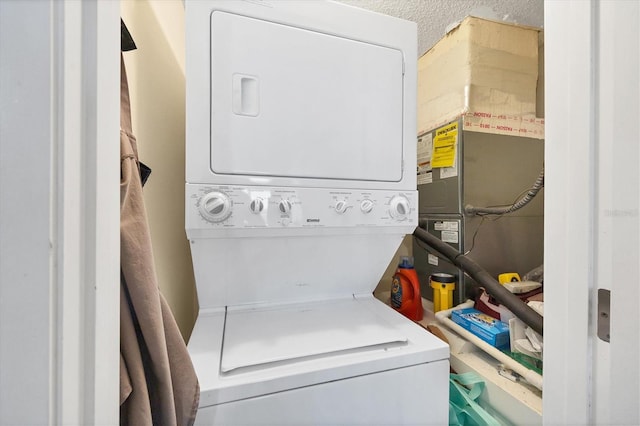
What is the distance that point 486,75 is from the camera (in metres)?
1.65

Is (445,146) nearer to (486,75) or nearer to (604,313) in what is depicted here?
(486,75)

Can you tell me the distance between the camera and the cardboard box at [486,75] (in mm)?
1620

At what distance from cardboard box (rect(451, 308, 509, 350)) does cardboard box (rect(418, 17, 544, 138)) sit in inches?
44.6

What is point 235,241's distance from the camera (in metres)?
1.02

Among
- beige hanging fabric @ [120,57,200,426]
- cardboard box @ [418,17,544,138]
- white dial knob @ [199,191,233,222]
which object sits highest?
cardboard box @ [418,17,544,138]

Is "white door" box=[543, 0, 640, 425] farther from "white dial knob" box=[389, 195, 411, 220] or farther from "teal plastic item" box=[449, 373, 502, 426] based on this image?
"white dial knob" box=[389, 195, 411, 220]

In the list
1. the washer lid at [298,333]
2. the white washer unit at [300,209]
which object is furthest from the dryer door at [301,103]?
the washer lid at [298,333]

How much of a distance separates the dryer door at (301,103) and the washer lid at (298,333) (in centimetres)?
61

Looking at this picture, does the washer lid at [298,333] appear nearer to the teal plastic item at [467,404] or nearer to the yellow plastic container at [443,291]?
the teal plastic item at [467,404]

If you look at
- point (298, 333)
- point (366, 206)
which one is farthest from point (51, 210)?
point (366, 206)

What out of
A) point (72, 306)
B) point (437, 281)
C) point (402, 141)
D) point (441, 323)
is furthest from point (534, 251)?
point (72, 306)

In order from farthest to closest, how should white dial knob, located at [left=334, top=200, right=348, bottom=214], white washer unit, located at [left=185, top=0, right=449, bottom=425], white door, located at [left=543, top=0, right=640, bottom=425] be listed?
white dial knob, located at [left=334, top=200, right=348, bottom=214] → white washer unit, located at [left=185, top=0, right=449, bottom=425] → white door, located at [left=543, top=0, right=640, bottom=425]

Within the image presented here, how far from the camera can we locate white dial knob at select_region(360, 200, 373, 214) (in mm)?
1103

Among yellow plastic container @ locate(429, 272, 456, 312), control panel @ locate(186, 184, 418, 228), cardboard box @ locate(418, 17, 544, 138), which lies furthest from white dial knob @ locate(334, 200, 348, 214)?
cardboard box @ locate(418, 17, 544, 138)
